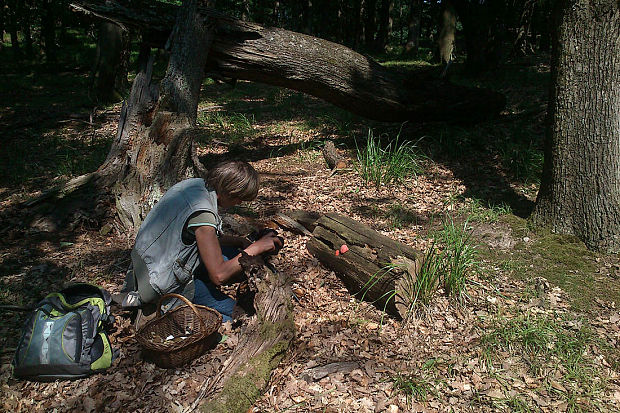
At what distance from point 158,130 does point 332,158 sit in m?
2.46

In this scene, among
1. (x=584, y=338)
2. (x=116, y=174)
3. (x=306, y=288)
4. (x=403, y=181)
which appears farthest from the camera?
(x=403, y=181)

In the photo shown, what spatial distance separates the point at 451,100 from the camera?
7.08m

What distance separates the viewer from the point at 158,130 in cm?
508

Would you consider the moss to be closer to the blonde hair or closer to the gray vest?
the gray vest

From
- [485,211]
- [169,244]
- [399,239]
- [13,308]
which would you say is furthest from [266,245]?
[485,211]

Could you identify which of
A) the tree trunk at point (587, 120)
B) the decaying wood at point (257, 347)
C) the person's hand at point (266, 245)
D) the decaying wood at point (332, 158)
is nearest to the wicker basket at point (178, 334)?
the decaying wood at point (257, 347)

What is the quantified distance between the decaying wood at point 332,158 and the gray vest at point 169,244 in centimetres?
340

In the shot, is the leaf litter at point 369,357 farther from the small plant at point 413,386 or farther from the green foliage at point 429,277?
the green foliage at point 429,277

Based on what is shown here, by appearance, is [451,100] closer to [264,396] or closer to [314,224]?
[314,224]

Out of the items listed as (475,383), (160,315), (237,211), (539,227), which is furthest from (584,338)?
(237,211)

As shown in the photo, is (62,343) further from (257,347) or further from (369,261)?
Result: (369,261)

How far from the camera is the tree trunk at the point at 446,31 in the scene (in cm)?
1219

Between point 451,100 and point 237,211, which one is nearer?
point 237,211

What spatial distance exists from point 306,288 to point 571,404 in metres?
2.17
